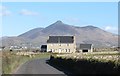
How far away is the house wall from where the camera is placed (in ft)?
540

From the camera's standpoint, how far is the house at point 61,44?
165 m

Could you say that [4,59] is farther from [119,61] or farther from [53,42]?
[53,42]

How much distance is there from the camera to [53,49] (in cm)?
16712

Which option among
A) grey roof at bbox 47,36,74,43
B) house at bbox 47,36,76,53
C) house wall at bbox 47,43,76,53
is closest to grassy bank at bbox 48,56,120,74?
house wall at bbox 47,43,76,53

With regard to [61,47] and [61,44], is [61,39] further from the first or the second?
[61,47]

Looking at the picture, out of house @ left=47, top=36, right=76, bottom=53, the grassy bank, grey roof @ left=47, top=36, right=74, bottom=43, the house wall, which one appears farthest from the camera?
grey roof @ left=47, top=36, right=74, bottom=43

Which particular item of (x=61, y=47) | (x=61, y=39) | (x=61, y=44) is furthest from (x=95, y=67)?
(x=61, y=39)

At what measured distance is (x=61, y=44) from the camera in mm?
168375

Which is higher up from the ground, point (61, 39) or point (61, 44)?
point (61, 39)

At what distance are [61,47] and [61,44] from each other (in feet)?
4.42

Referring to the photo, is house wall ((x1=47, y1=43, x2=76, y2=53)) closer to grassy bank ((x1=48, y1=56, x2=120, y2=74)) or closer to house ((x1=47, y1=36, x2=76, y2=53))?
house ((x1=47, y1=36, x2=76, y2=53))

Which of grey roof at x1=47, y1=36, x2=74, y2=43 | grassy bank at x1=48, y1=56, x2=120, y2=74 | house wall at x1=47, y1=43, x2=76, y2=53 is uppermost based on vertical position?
grey roof at x1=47, y1=36, x2=74, y2=43

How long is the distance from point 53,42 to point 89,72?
5373 inches

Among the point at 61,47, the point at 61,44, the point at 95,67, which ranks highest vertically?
the point at 61,44
